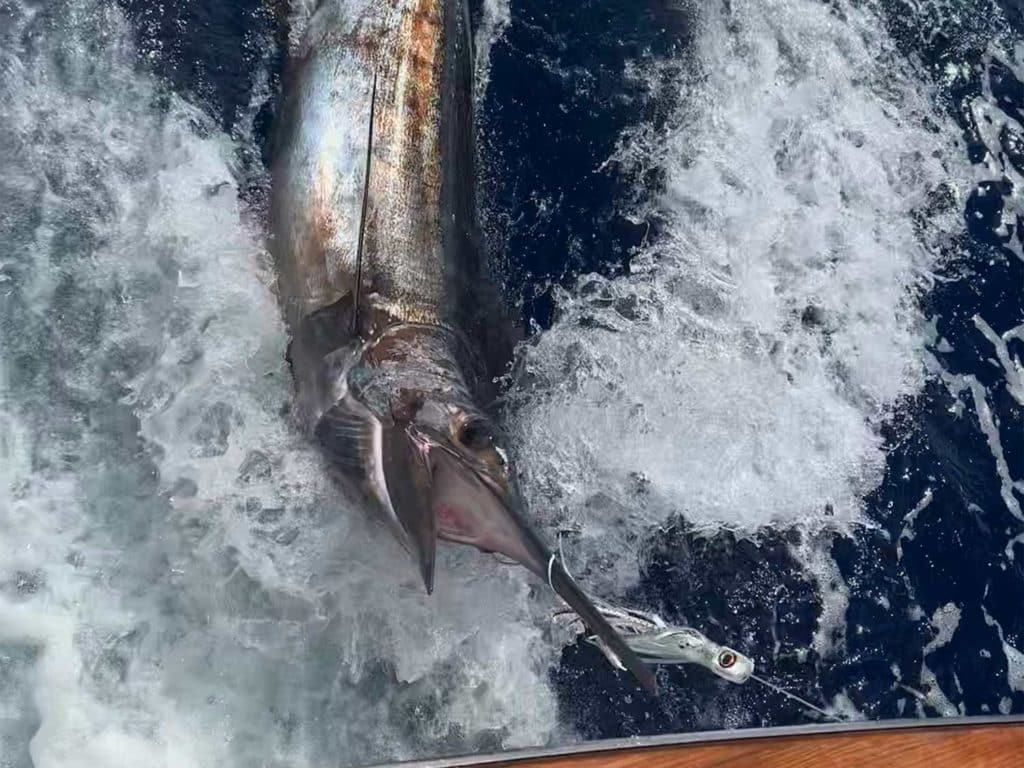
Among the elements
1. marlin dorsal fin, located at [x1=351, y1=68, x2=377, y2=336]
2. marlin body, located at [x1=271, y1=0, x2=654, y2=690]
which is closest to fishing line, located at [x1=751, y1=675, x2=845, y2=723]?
marlin body, located at [x1=271, y1=0, x2=654, y2=690]

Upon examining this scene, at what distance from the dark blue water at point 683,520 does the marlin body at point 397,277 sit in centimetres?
38

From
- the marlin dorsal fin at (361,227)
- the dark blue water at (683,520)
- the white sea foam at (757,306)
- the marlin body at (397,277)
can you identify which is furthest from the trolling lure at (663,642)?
the marlin dorsal fin at (361,227)

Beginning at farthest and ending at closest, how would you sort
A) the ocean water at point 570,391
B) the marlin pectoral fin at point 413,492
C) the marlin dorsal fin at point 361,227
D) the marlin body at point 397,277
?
the ocean water at point 570,391
the marlin dorsal fin at point 361,227
the marlin body at point 397,277
the marlin pectoral fin at point 413,492

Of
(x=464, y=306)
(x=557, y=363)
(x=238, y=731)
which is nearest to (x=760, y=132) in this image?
(x=557, y=363)

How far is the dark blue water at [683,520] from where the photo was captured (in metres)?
3.20

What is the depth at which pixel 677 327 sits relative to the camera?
11.5 ft

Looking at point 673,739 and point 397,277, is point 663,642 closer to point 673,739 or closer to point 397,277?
point 673,739

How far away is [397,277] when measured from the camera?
8.80 feet

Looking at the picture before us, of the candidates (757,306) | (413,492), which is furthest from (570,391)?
(413,492)

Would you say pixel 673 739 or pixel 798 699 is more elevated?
pixel 673 739

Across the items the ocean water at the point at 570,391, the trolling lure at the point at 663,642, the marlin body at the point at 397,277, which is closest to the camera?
the marlin body at the point at 397,277

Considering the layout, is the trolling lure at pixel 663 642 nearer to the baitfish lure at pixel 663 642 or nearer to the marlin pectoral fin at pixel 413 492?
the baitfish lure at pixel 663 642

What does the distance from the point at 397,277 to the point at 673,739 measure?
139 cm

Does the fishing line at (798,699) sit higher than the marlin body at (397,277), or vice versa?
the marlin body at (397,277)
